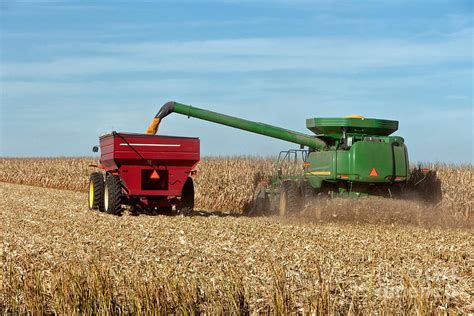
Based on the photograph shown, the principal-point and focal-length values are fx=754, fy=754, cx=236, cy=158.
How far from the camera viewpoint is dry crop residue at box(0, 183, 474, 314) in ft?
21.9

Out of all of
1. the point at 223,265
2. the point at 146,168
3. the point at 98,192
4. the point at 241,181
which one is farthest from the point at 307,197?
the point at 241,181

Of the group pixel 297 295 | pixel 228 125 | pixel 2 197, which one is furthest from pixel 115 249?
pixel 2 197

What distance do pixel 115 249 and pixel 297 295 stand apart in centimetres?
452

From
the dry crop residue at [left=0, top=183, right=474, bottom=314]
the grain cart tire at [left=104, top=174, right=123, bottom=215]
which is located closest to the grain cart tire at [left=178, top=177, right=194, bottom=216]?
the dry crop residue at [left=0, top=183, right=474, bottom=314]

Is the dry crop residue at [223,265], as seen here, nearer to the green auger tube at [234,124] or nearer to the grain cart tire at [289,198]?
the grain cart tire at [289,198]

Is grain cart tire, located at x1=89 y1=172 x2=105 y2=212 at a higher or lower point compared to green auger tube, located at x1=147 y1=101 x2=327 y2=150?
lower

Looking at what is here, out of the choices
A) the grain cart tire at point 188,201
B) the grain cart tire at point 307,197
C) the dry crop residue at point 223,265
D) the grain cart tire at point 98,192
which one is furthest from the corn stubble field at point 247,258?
the grain cart tire at point 188,201

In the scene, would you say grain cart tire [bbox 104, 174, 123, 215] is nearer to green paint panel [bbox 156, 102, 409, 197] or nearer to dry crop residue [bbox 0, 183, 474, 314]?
dry crop residue [bbox 0, 183, 474, 314]

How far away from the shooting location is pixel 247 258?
1012 centimetres

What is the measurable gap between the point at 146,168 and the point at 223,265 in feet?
24.6

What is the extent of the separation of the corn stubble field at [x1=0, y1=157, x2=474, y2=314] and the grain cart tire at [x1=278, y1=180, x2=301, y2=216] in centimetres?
26

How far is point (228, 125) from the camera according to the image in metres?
18.3

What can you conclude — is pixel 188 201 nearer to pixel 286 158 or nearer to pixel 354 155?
pixel 286 158

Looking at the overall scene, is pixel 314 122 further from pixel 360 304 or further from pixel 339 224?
pixel 360 304
